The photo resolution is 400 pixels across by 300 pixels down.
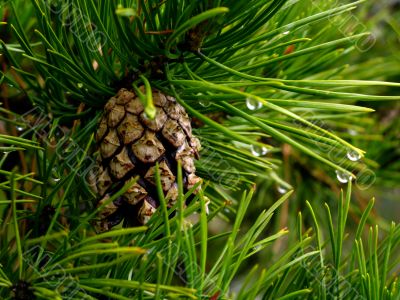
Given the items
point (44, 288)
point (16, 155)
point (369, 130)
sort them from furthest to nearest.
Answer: point (369, 130) < point (16, 155) < point (44, 288)

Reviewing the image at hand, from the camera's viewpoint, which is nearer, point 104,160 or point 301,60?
point 104,160

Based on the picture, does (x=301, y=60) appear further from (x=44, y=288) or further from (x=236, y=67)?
(x=44, y=288)

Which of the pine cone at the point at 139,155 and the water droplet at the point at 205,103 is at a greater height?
the water droplet at the point at 205,103

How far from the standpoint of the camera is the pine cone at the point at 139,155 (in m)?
0.52

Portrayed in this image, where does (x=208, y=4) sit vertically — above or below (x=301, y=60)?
below

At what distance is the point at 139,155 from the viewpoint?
518 mm

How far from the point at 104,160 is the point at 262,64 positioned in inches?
6.2

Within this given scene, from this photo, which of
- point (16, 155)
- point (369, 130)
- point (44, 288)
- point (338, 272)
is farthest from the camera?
point (369, 130)

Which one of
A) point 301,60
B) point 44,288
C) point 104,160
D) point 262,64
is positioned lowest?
point 44,288

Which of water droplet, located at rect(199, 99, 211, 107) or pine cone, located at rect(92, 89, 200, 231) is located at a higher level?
water droplet, located at rect(199, 99, 211, 107)

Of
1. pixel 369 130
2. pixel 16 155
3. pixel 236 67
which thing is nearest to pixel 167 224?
pixel 236 67

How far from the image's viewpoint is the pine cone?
52cm

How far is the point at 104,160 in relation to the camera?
537 mm

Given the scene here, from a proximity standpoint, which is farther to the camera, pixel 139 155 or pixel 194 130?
pixel 194 130
